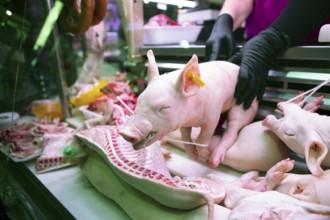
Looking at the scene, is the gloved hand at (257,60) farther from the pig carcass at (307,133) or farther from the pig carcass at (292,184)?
the pig carcass at (292,184)

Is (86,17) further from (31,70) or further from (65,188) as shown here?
(31,70)

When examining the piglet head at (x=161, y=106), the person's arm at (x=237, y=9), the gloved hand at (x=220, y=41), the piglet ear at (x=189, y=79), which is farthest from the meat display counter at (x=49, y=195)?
the person's arm at (x=237, y=9)

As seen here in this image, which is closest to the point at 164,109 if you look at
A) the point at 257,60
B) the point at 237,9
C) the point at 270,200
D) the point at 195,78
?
the point at 195,78

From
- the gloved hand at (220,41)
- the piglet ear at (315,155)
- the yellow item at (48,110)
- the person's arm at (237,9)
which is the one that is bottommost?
the yellow item at (48,110)

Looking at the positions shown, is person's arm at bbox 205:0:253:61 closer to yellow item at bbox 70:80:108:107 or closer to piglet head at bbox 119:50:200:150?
piglet head at bbox 119:50:200:150

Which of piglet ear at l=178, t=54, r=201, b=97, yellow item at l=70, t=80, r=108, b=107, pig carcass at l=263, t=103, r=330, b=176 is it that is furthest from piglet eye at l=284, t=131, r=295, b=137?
yellow item at l=70, t=80, r=108, b=107

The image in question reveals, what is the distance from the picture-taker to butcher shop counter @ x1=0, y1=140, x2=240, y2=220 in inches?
32.7

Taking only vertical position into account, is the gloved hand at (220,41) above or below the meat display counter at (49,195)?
above

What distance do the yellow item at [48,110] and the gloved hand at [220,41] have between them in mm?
1308

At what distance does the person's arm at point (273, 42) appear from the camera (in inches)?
33.4

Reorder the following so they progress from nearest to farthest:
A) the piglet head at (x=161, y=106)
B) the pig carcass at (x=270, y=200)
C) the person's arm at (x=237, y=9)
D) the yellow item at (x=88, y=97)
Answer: the pig carcass at (x=270, y=200) < the piglet head at (x=161, y=106) < the person's arm at (x=237, y=9) < the yellow item at (x=88, y=97)

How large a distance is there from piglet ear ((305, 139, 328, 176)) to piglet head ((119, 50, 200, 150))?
337 mm

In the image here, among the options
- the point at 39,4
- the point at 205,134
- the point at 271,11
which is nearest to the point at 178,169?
the point at 205,134

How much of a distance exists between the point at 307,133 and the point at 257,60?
1.07ft
